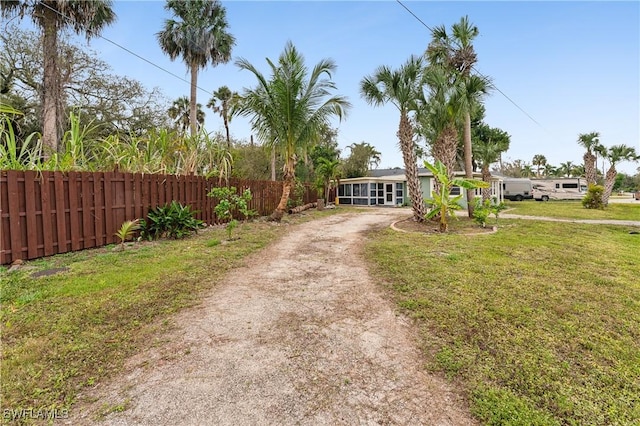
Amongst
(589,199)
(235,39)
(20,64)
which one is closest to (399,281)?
(235,39)

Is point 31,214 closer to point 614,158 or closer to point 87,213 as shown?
point 87,213

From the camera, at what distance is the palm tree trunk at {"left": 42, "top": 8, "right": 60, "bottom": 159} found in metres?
11.0

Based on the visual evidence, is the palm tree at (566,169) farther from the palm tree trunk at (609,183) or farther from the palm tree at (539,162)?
the palm tree trunk at (609,183)

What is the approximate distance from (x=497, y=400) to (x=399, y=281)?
2.46 m

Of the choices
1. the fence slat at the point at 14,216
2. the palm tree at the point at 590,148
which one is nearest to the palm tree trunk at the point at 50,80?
the fence slat at the point at 14,216

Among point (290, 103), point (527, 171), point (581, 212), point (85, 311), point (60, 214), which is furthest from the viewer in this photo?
point (527, 171)

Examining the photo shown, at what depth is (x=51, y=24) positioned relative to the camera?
36.2ft

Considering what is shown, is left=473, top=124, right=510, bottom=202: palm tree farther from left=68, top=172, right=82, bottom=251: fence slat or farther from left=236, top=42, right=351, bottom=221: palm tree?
left=68, top=172, right=82, bottom=251: fence slat

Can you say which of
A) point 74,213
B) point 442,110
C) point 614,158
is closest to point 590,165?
point 614,158

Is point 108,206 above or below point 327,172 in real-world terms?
below

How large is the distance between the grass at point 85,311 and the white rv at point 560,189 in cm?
3717

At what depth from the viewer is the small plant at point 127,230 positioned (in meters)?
6.25

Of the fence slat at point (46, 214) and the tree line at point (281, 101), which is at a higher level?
the tree line at point (281, 101)

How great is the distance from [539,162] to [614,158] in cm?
4622
